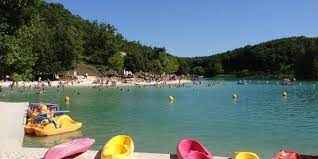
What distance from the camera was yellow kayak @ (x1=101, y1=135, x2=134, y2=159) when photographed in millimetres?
11641

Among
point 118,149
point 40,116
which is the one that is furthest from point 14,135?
point 40,116

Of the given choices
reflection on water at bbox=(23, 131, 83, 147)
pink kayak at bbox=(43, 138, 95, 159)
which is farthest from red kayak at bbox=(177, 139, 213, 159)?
reflection on water at bbox=(23, 131, 83, 147)

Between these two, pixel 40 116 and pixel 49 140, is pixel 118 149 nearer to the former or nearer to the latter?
pixel 49 140

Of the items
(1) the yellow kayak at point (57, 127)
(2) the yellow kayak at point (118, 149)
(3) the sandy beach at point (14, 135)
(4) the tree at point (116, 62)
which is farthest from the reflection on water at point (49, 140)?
(4) the tree at point (116, 62)

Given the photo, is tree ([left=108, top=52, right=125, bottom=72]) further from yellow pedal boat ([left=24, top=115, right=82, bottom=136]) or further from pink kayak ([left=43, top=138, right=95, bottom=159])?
pink kayak ([left=43, top=138, right=95, bottom=159])

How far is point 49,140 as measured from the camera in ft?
79.6

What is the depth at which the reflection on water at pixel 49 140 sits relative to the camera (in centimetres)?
2319

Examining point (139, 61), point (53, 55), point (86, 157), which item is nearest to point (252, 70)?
point (139, 61)

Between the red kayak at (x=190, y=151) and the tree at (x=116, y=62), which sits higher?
the tree at (x=116, y=62)

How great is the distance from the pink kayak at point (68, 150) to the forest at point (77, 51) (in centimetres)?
1701

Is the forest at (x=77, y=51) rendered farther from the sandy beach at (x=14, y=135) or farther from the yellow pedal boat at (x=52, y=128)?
the sandy beach at (x=14, y=135)

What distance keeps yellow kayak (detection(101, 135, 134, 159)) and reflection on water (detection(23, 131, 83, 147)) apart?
10.9 m

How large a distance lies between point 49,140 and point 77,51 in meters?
79.3

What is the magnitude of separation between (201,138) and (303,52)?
437ft
